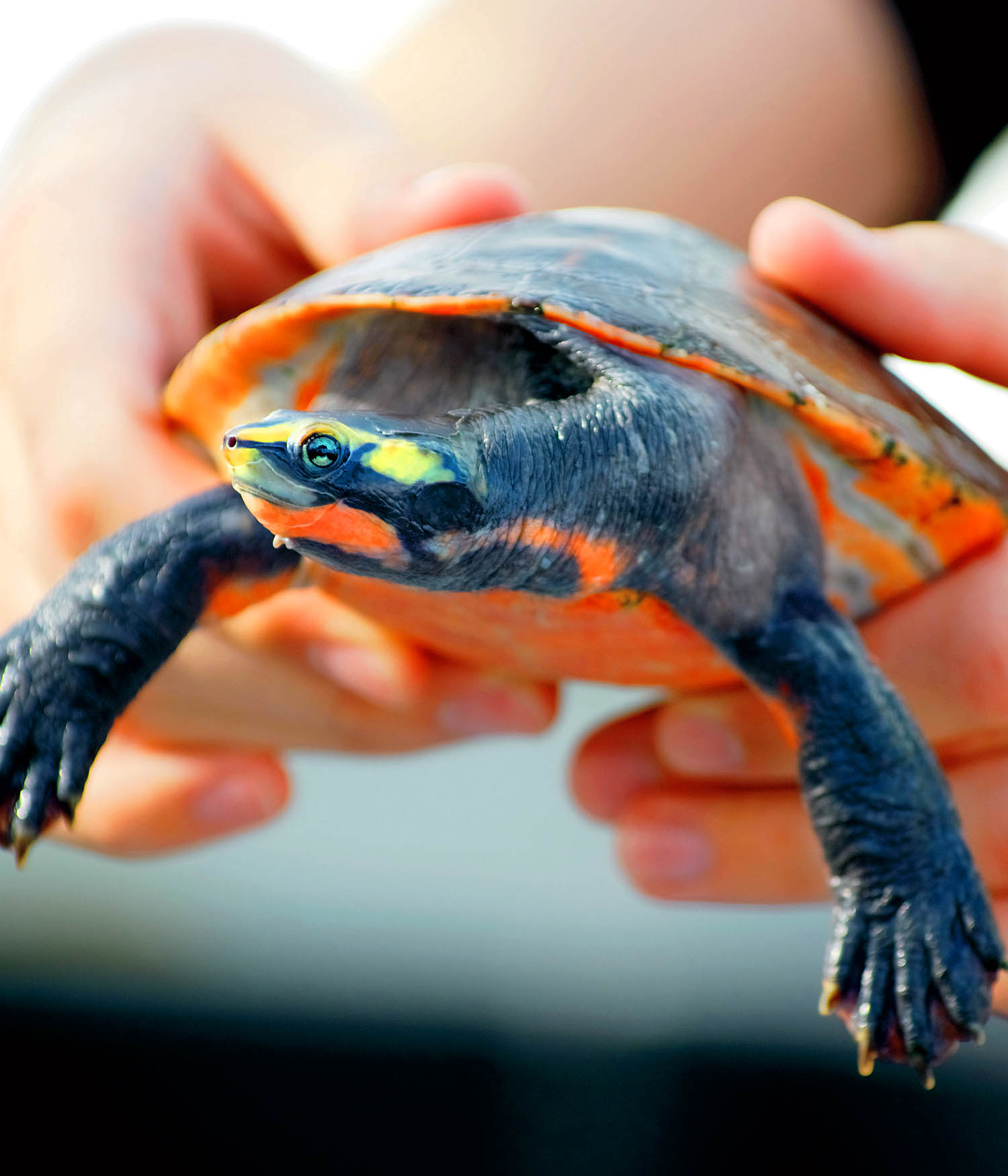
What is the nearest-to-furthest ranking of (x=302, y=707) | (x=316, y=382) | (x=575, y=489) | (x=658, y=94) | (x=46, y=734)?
(x=575, y=489) < (x=46, y=734) < (x=316, y=382) < (x=302, y=707) < (x=658, y=94)

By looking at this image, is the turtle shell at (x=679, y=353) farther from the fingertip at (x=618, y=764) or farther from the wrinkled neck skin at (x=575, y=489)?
the fingertip at (x=618, y=764)

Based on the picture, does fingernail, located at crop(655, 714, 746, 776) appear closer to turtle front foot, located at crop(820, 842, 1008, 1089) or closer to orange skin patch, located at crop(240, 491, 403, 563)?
turtle front foot, located at crop(820, 842, 1008, 1089)

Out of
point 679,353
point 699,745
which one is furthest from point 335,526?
point 699,745

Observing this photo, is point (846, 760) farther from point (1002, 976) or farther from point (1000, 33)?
point (1000, 33)

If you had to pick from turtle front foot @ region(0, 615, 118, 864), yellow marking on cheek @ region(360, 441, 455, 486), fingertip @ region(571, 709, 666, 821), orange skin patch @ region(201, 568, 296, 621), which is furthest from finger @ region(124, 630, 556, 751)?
yellow marking on cheek @ region(360, 441, 455, 486)

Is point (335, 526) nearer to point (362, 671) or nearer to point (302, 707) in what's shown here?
point (362, 671)

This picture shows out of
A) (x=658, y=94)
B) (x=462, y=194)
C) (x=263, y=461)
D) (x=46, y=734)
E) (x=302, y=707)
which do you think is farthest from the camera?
(x=658, y=94)

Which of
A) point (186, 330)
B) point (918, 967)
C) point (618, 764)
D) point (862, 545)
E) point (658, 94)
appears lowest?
point (918, 967)
